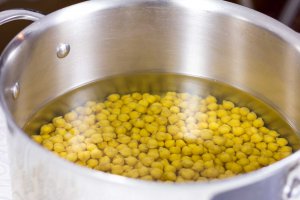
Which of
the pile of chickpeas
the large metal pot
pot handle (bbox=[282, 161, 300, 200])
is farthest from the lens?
the pile of chickpeas

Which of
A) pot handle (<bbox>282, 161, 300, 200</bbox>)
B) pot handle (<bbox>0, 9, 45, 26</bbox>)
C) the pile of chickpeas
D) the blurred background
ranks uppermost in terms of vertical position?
→ pot handle (<bbox>0, 9, 45, 26</bbox>)

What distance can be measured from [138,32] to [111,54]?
2.9 inches

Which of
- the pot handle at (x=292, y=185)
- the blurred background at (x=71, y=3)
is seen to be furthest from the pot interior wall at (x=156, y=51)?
the blurred background at (x=71, y=3)

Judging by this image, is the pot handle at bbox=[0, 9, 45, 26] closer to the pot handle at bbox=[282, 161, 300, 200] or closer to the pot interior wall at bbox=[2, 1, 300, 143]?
the pot interior wall at bbox=[2, 1, 300, 143]

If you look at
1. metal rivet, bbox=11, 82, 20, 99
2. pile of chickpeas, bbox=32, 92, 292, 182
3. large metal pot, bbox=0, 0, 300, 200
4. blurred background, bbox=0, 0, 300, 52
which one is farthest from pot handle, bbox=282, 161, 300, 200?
blurred background, bbox=0, 0, 300, 52

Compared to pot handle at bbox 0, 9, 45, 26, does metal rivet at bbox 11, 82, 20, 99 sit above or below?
below

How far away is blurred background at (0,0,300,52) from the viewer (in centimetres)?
178

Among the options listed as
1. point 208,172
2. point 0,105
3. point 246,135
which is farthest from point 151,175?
point 0,105

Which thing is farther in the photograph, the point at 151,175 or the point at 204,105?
the point at 204,105

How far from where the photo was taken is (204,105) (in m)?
1.20

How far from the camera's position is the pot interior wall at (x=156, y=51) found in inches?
41.7

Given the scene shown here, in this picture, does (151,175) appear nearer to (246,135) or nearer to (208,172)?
(208,172)

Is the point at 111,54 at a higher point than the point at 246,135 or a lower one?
higher

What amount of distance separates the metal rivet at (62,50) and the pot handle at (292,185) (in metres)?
0.49
